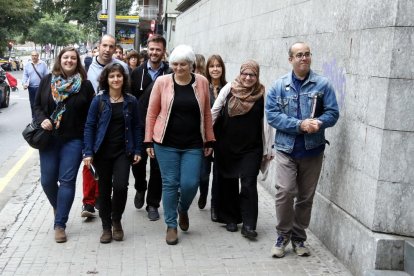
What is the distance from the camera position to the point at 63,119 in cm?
539

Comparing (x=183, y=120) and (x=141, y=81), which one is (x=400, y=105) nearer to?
(x=183, y=120)

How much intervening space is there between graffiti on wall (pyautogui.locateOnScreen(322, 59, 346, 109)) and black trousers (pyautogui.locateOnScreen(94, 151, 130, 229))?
2.07m

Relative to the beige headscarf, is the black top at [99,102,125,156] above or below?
below

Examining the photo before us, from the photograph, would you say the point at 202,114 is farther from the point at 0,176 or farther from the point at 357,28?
the point at 0,176

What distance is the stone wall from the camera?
4203mm

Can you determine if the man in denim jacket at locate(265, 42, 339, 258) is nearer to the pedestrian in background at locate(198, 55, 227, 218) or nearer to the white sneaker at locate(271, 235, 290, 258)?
the white sneaker at locate(271, 235, 290, 258)

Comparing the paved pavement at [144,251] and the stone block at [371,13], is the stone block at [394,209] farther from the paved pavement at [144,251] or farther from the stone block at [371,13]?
the stone block at [371,13]

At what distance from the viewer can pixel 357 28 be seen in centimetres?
485

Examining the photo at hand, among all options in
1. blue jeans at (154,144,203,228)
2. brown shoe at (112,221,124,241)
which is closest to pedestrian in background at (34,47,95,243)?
brown shoe at (112,221,124,241)

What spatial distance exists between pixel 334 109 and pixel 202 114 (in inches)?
49.6

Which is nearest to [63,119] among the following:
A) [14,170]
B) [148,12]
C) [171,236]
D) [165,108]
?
[165,108]

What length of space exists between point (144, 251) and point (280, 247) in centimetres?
125

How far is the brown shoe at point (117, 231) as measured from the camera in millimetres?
5521

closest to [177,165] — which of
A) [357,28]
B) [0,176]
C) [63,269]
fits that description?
[63,269]
